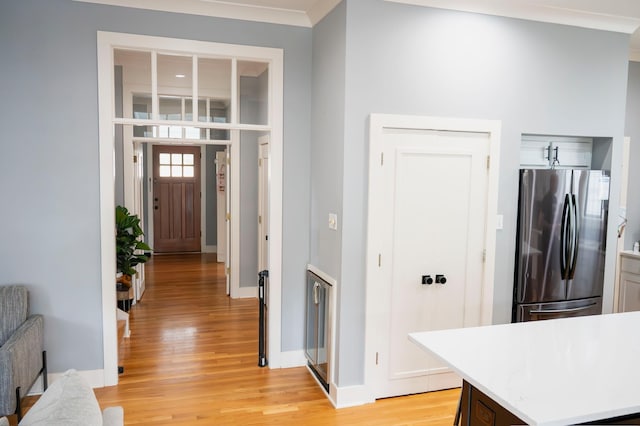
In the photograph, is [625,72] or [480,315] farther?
[625,72]

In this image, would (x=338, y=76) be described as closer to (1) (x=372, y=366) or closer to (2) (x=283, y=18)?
(2) (x=283, y=18)

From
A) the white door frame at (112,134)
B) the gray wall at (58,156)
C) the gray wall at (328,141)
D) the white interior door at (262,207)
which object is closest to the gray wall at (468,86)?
the gray wall at (328,141)

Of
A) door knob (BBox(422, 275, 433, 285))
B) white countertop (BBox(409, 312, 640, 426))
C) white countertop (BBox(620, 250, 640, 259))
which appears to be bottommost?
white countertop (BBox(409, 312, 640, 426))

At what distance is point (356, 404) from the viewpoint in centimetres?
343

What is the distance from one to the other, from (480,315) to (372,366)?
3.14 ft

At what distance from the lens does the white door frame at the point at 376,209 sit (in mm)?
3352

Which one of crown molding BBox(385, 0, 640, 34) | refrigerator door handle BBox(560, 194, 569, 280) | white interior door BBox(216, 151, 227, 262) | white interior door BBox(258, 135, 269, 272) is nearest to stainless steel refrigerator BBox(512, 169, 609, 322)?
refrigerator door handle BBox(560, 194, 569, 280)

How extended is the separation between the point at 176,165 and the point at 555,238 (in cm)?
773

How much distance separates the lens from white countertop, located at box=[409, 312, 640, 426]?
167 cm

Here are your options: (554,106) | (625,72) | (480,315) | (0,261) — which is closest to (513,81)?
(554,106)

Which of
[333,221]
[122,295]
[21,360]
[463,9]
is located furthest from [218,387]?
[463,9]

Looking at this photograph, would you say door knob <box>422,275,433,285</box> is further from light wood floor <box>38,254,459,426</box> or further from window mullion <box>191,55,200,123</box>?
window mullion <box>191,55,200,123</box>

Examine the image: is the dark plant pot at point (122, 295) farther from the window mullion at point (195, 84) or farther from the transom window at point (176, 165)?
the transom window at point (176, 165)

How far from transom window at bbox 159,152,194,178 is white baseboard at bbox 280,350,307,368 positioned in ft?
21.3
